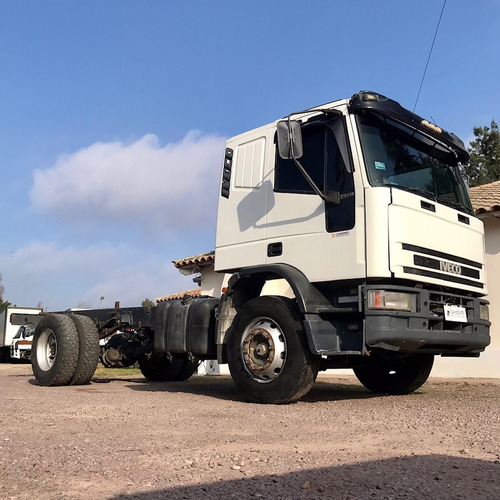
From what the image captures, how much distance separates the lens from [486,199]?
495 inches

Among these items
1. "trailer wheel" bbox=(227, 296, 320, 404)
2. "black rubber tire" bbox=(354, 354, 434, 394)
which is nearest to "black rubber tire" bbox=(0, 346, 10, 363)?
"black rubber tire" bbox=(354, 354, 434, 394)

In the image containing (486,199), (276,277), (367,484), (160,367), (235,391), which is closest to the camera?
(367,484)

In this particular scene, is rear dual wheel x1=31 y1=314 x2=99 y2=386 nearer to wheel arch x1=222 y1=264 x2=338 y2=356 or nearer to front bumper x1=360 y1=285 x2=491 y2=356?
wheel arch x1=222 y1=264 x2=338 y2=356

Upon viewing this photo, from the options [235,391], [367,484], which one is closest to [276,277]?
[235,391]

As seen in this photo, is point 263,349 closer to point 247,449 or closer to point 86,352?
point 247,449

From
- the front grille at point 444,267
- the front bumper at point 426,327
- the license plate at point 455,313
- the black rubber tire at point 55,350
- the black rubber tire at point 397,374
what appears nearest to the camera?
the front bumper at point 426,327

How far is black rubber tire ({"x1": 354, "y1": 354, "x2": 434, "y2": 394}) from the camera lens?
8.35 metres

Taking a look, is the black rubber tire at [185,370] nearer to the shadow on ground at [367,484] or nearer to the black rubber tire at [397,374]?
the black rubber tire at [397,374]

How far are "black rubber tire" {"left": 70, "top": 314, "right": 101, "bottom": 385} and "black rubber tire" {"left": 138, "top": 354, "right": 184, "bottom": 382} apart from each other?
4.60 ft

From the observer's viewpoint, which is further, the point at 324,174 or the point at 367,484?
the point at 324,174

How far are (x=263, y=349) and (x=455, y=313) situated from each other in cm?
215

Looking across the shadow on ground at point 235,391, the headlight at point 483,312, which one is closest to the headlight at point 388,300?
the headlight at point 483,312

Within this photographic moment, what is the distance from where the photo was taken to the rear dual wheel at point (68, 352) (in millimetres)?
9266

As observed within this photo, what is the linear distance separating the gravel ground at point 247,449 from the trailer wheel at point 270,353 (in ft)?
0.74
